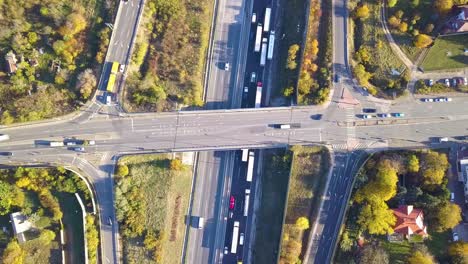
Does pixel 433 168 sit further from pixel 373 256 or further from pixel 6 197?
pixel 6 197

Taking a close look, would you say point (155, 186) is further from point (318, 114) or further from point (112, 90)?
point (318, 114)

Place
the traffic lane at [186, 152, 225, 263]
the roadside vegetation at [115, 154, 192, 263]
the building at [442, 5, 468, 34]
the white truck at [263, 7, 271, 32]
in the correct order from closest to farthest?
the building at [442, 5, 468, 34] < the roadside vegetation at [115, 154, 192, 263] < the traffic lane at [186, 152, 225, 263] < the white truck at [263, 7, 271, 32]

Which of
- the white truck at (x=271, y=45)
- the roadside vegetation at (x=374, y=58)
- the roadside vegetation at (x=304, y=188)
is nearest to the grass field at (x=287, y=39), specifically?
the white truck at (x=271, y=45)

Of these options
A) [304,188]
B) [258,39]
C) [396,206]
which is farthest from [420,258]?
[258,39]

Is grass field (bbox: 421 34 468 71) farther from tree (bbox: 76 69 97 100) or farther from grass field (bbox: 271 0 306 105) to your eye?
tree (bbox: 76 69 97 100)

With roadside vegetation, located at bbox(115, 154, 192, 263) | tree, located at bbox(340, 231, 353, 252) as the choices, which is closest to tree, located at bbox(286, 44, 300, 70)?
roadside vegetation, located at bbox(115, 154, 192, 263)

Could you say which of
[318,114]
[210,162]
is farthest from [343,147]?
[210,162]
